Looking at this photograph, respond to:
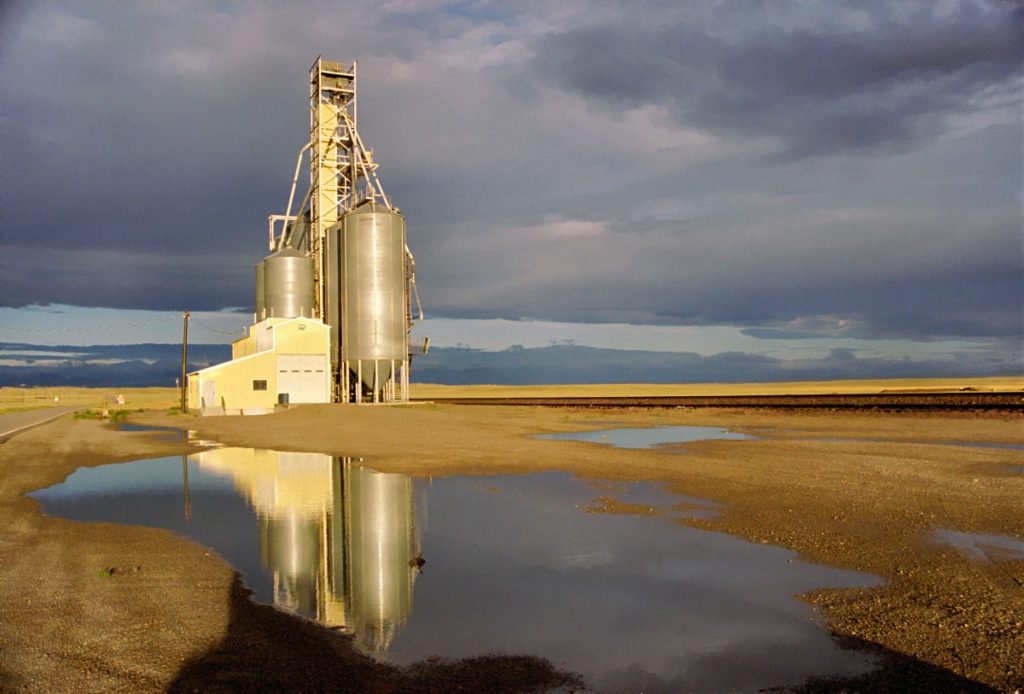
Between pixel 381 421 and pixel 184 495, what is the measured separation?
83.3 ft

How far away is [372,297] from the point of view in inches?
2270

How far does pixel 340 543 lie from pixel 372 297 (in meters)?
46.1

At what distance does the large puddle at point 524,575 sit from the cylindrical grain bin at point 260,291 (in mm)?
47544

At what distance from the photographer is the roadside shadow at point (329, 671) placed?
6.82m

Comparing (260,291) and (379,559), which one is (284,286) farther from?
(379,559)

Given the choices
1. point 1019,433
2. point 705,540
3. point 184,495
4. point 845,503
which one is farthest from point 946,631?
point 1019,433

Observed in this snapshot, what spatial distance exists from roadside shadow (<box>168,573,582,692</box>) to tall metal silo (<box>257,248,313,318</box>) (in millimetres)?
58131

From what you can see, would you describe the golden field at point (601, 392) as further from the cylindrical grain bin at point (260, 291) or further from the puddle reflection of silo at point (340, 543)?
the puddle reflection of silo at point (340, 543)

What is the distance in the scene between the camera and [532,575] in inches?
425

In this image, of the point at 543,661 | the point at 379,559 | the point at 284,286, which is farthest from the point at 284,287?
the point at 543,661

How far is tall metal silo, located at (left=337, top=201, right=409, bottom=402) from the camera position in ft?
189

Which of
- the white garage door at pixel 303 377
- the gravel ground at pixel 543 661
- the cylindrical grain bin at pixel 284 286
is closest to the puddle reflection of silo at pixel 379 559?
the gravel ground at pixel 543 661

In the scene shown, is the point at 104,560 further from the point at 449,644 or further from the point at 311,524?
the point at 449,644

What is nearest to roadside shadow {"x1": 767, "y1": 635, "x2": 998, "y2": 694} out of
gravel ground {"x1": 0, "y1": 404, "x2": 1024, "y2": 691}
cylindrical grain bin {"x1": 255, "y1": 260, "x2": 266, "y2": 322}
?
gravel ground {"x1": 0, "y1": 404, "x2": 1024, "y2": 691}
